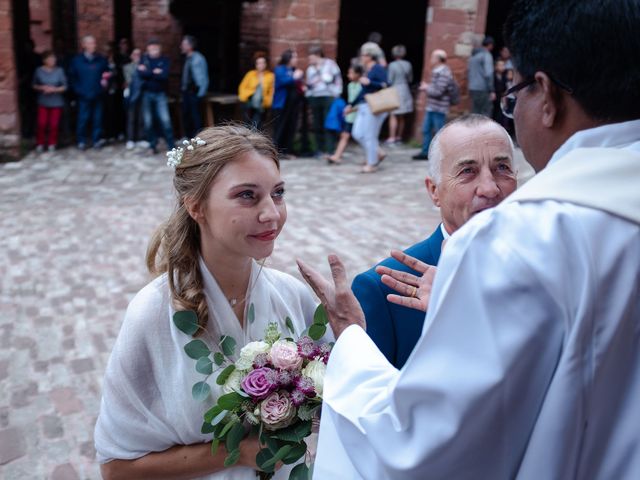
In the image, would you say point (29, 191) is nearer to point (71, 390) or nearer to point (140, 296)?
point (71, 390)

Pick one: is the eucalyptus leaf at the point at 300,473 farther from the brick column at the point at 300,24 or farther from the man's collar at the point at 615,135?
the brick column at the point at 300,24

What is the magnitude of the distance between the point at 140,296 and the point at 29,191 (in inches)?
353

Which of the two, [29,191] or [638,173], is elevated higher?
[638,173]

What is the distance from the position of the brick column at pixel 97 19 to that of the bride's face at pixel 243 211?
55.1ft

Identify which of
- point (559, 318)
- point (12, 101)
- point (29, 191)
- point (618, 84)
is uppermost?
point (618, 84)

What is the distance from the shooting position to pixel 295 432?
7.06ft

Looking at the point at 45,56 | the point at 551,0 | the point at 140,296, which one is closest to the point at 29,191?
the point at 45,56

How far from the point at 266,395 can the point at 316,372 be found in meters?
0.16

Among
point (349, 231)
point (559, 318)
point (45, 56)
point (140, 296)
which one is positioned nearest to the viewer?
point (559, 318)

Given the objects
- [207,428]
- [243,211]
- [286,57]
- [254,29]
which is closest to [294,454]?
[207,428]

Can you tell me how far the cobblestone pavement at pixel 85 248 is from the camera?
180 inches

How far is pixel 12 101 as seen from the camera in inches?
491

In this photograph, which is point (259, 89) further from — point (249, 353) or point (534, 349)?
point (534, 349)

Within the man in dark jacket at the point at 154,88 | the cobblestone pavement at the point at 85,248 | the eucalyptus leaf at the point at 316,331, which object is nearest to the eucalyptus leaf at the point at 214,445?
the eucalyptus leaf at the point at 316,331
